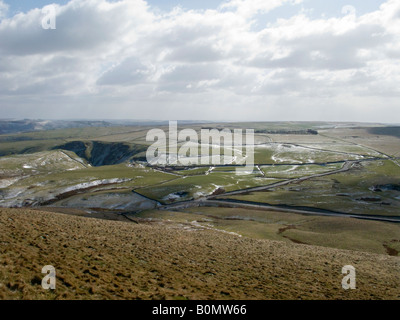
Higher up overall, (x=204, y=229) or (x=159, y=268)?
(x=159, y=268)

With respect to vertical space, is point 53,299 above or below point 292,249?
above

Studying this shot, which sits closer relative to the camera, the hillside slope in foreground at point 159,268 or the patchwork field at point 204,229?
the hillside slope in foreground at point 159,268

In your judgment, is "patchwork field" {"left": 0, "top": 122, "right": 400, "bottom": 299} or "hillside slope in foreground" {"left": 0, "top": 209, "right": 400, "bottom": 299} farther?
"patchwork field" {"left": 0, "top": 122, "right": 400, "bottom": 299}

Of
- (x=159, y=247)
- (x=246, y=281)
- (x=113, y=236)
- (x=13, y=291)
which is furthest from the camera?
(x=113, y=236)

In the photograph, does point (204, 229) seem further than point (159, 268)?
Yes

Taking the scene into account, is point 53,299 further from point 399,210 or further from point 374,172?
point 374,172

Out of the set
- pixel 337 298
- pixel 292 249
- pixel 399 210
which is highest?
pixel 337 298
